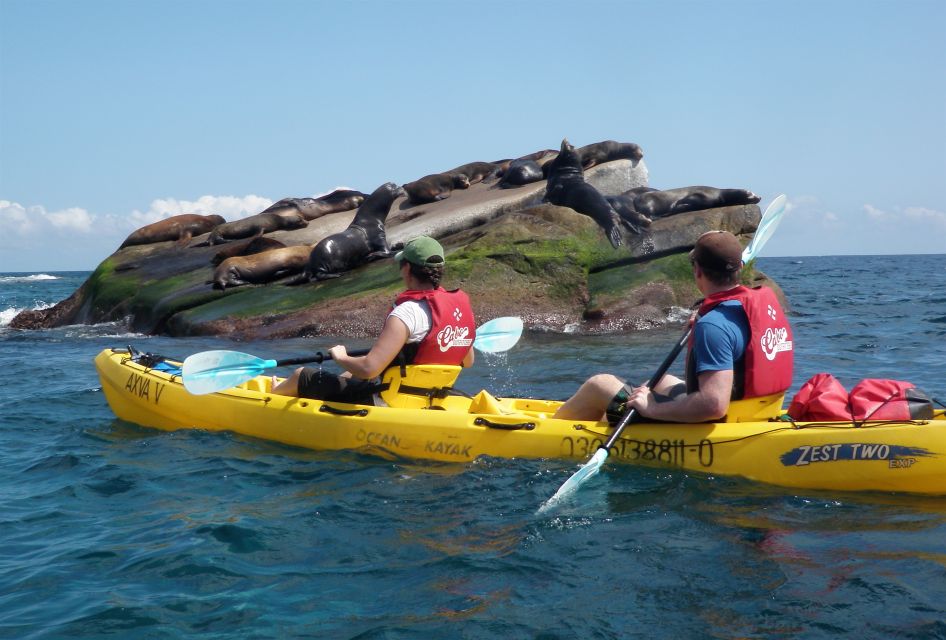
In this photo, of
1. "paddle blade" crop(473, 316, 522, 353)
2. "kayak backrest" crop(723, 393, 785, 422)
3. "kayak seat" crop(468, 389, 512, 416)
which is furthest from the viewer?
"paddle blade" crop(473, 316, 522, 353)

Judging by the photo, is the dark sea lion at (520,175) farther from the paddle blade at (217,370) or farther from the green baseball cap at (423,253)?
the green baseball cap at (423,253)

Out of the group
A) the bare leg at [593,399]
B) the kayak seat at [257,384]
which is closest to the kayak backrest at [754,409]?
the bare leg at [593,399]

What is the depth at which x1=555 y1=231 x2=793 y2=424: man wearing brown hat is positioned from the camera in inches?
189

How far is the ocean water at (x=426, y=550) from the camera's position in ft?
11.7

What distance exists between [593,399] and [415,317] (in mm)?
1210

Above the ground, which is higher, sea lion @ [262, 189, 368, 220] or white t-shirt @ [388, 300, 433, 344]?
sea lion @ [262, 189, 368, 220]

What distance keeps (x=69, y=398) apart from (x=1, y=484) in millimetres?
3182

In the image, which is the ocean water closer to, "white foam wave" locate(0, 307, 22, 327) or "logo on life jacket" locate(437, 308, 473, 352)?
"logo on life jacket" locate(437, 308, 473, 352)

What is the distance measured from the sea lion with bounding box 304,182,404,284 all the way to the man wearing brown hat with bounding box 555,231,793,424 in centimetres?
1065

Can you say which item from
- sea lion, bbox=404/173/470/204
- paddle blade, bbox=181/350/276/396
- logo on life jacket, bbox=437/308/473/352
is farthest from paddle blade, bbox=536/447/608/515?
sea lion, bbox=404/173/470/204

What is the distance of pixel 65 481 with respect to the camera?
5.76m

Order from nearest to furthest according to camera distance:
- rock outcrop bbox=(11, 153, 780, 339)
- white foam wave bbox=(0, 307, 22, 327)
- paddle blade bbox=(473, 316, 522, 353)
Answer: paddle blade bbox=(473, 316, 522, 353) → rock outcrop bbox=(11, 153, 780, 339) → white foam wave bbox=(0, 307, 22, 327)

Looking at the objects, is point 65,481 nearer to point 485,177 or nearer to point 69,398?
point 69,398

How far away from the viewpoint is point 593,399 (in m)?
5.70
